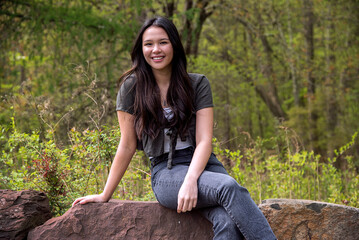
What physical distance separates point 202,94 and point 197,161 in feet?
1.58

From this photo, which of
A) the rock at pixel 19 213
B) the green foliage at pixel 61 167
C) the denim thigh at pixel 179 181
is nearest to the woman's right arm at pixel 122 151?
the denim thigh at pixel 179 181

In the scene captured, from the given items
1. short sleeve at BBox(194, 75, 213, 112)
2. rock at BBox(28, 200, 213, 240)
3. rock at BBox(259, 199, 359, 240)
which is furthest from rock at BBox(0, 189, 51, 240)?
rock at BBox(259, 199, 359, 240)

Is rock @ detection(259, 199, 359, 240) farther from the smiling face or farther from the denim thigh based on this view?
the smiling face

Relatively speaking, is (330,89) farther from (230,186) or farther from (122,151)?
(230,186)

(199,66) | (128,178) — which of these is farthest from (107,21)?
(128,178)

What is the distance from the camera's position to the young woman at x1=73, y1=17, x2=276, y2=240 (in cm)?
259

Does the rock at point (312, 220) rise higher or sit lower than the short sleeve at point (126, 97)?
lower

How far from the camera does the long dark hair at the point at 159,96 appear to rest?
271cm

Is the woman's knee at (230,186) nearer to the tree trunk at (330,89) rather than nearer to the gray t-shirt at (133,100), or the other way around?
the gray t-shirt at (133,100)

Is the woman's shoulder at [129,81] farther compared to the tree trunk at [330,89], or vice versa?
the tree trunk at [330,89]

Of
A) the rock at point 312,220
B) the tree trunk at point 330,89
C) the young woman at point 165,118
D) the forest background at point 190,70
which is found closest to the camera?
the young woman at point 165,118

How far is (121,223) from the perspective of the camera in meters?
2.78

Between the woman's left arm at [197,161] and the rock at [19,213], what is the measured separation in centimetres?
109

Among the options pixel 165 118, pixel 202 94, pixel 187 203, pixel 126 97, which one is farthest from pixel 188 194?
pixel 126 97
